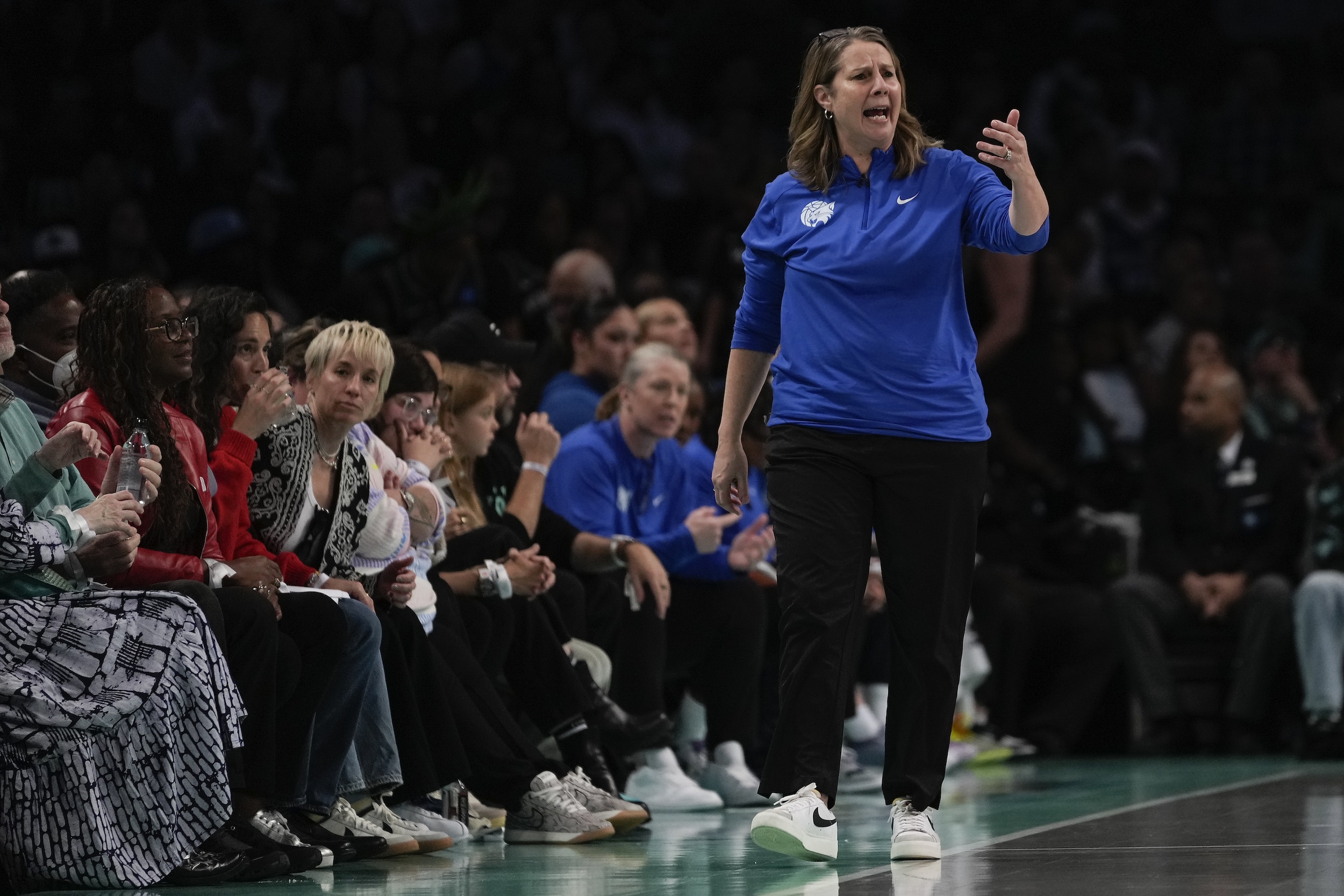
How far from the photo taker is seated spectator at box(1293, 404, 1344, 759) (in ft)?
24.5

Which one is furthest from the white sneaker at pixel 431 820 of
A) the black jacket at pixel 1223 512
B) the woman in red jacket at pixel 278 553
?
the black jacket at pixel 1223 512

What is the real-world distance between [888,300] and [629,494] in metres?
2.28

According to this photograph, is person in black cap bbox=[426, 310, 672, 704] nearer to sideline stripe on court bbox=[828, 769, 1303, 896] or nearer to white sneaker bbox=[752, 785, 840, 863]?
sideline stripe on court bbox=[828, 769, 1303, 896]

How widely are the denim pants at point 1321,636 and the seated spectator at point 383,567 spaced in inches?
145

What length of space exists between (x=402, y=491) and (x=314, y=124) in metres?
4.75

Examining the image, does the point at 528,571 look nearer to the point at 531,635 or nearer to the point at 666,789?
the point at 531,635

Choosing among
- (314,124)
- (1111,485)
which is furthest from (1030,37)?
(314,124)

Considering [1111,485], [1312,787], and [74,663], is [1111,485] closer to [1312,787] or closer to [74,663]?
[1312,787]

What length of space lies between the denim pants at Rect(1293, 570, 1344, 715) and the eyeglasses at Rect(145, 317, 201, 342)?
4.88 metres

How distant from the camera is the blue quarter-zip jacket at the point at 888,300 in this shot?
425cm

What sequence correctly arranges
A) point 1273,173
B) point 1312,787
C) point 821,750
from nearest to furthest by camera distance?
1. point 821,750
2. point 1312,787
3. point 1273,173

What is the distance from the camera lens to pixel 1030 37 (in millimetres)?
12258

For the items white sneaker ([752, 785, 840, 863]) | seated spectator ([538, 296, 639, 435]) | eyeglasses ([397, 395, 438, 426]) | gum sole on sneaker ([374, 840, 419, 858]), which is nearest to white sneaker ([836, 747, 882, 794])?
seated spectator ([538, 296, 639, 435])

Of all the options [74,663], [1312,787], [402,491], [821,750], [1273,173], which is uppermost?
[1273,173]
